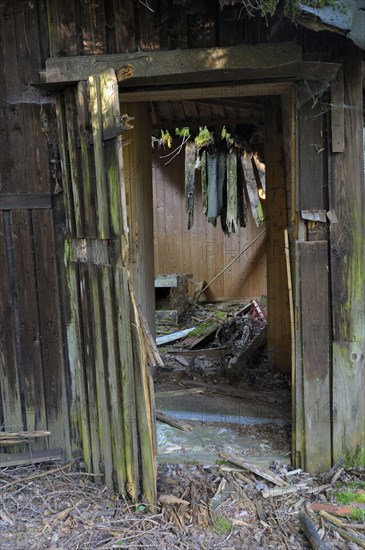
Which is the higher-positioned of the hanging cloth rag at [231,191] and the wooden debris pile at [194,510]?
the hanging cloth rag at [231,191]

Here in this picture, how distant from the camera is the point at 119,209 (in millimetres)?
2684

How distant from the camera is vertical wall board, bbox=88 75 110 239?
8.88 ft

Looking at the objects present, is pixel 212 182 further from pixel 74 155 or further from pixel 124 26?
pixel 74 155

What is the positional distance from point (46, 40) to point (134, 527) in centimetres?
322

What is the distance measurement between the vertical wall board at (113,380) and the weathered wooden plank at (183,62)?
1.29 m

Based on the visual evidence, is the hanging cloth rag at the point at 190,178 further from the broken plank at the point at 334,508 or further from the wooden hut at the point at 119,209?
the broken plank at the point at 334,508

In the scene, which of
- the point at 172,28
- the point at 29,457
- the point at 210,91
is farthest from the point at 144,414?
the point at 172,28

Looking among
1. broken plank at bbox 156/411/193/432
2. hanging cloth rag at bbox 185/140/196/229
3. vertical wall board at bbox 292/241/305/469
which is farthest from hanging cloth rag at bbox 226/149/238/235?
vertical wall board at bbox 292/241/305/469

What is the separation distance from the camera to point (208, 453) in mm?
3457

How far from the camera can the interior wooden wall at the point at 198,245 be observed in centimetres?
963

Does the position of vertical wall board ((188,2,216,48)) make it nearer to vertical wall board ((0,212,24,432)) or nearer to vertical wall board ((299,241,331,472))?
vertical wall board ((299,241,331,472))

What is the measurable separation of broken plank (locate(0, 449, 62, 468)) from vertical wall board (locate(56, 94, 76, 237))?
164 centimetres

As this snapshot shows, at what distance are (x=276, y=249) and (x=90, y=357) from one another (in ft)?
8.98

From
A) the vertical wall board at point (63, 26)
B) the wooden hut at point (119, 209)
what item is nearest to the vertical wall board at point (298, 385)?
the wooden hut at point (119, 209)
